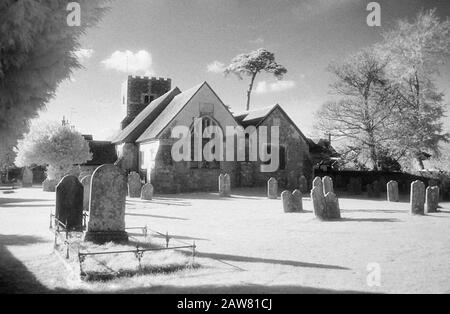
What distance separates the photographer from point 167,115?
2852cm

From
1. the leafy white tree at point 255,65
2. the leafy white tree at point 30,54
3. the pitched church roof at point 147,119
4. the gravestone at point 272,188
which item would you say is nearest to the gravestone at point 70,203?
the leafy white tree at point 30,54

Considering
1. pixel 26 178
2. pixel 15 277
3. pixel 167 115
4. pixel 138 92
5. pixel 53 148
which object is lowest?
pixel 15 277

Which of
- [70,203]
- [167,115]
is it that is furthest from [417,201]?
[167,115]

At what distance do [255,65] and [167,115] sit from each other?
2090 cm

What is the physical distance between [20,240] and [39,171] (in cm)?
3782

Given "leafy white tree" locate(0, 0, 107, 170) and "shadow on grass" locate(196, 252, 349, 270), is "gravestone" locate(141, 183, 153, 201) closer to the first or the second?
"shadow on grass" locate(196, 252, 349, 270)

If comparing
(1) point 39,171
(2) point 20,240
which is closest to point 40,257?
(2) point 20,240

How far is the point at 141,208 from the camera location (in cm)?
1642

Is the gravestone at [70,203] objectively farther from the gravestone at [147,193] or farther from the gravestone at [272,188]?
the gravestone at [272,188]

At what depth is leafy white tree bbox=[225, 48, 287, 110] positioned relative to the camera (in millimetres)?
44750

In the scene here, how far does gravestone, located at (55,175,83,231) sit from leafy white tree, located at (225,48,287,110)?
118 feet

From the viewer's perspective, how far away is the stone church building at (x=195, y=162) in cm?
2598

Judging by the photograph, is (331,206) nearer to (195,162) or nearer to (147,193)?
(147,193)
